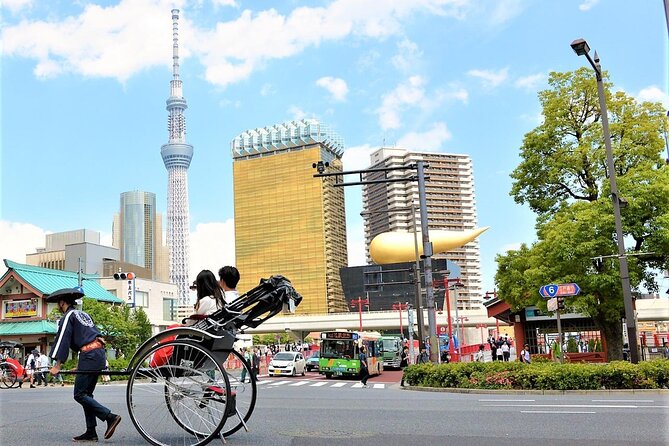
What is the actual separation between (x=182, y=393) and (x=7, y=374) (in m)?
23.0

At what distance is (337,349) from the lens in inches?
1438

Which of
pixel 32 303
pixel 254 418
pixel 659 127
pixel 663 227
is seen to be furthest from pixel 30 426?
pixel 32 303

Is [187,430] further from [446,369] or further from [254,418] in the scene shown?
[446,369]

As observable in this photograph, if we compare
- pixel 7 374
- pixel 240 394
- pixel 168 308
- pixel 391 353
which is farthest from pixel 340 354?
pixel 168 308

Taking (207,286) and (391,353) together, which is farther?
(391,353)

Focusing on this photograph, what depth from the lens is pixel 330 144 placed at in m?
193

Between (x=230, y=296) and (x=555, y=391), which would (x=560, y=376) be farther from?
(x=230, y=296)

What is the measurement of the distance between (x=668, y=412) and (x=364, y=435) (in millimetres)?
4778

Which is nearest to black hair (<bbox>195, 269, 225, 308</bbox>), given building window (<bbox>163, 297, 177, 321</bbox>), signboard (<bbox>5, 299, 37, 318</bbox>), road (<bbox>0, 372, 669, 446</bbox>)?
road (<bbox>0, 372, 669, 446</bbox>)

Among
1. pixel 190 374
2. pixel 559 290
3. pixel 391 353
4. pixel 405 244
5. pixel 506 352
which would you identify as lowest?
pixel 391 353

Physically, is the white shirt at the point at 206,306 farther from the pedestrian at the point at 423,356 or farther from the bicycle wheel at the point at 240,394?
the pedestrian at the point at 423,356

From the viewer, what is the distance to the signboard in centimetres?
4425

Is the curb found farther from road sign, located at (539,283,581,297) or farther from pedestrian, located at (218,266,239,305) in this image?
pedestrian, located at (218,266,239,305)

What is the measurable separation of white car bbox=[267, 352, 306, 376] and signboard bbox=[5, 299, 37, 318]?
18.7 meters
